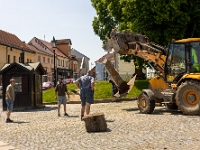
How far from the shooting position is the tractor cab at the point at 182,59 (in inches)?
473

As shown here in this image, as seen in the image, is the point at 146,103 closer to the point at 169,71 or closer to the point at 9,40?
the point at 169,71

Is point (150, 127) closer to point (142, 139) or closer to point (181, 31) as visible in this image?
point (142, 139)

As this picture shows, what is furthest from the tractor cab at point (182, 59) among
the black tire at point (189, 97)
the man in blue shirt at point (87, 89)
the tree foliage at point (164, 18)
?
the tree foliage at point (164, 18)

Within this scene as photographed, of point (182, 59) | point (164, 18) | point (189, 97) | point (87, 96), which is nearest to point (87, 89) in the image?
point (87, 96)

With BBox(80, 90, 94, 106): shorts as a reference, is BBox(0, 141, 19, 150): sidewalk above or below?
below

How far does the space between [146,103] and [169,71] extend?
1.64m

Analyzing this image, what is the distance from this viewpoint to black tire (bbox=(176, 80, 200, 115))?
11516 mm

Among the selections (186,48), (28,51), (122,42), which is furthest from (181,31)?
(28,51)

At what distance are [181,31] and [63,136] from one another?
15.9 m

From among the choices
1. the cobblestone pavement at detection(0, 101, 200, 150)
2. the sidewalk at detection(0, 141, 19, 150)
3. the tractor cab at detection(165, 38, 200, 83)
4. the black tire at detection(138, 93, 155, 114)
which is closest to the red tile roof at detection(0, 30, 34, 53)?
the black tire at detection(138, 93, 155, 114)

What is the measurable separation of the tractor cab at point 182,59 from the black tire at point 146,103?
115 centimetres

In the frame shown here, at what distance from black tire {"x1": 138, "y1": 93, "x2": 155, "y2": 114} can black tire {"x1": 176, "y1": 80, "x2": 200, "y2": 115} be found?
1.16 m

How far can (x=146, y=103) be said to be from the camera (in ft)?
42.5

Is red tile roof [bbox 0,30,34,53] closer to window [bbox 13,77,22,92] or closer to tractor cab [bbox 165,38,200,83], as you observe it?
window [bbox 13,77,22,92]
